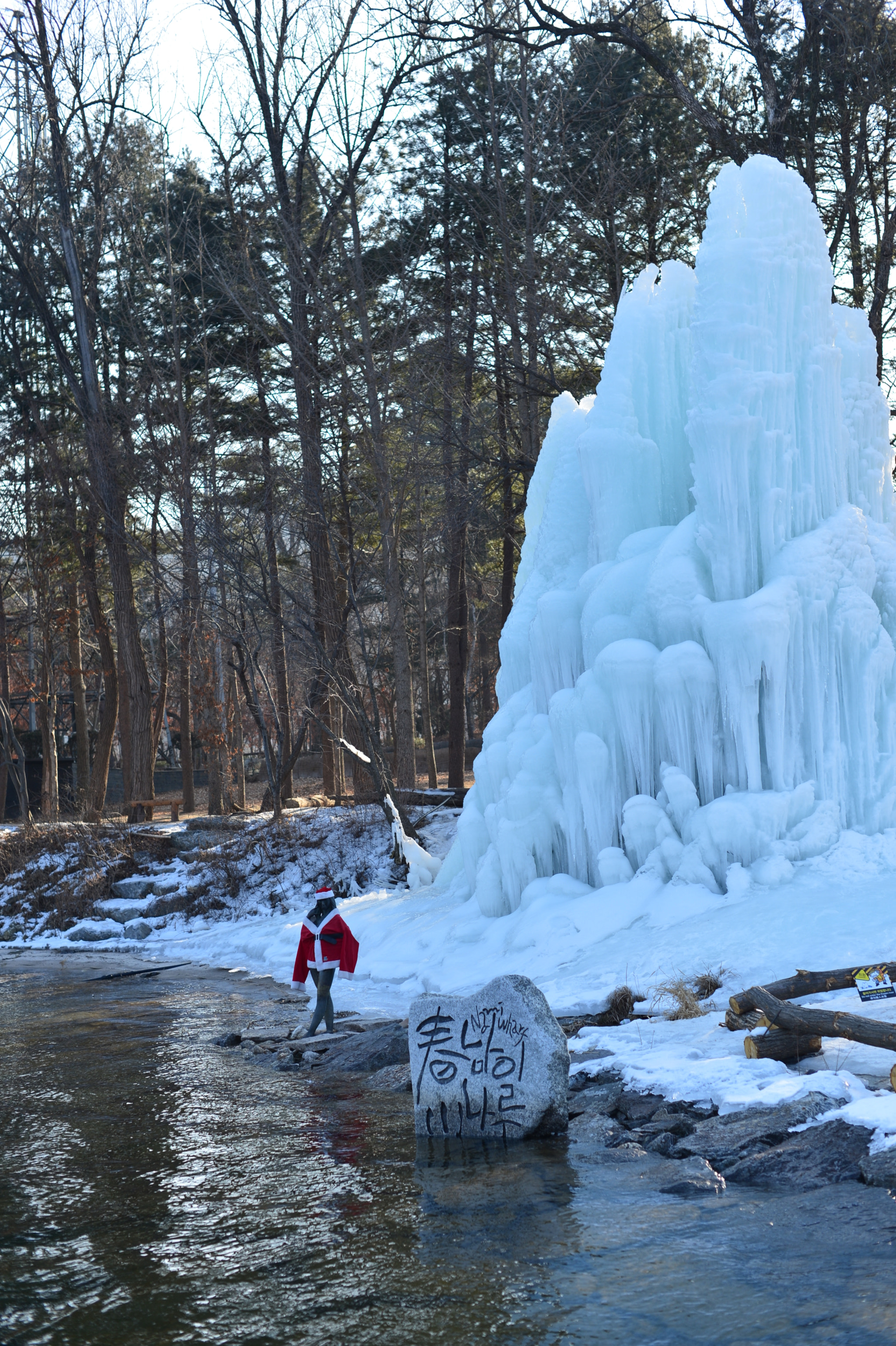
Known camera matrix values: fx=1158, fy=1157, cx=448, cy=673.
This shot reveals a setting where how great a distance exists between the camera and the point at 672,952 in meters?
10.1

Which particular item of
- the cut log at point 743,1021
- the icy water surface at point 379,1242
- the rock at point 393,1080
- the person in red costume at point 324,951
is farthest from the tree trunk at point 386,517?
the icy water surface at point 379,1242

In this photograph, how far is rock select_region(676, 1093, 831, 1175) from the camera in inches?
239

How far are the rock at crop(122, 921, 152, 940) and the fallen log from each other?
13.1 m

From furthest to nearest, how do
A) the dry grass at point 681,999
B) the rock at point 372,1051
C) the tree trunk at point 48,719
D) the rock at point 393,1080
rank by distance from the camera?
the tree trunk at point 48,719 → the rock at point 372,1051 → the dry grass at point 681,999 → the rock at point 393,1080

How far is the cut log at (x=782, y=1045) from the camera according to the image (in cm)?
719

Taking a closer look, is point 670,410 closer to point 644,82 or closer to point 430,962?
point 430,962

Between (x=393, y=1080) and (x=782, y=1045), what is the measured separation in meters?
2.86

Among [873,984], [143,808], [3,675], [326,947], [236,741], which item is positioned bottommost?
[326,947]

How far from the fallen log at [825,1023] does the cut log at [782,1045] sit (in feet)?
0.17

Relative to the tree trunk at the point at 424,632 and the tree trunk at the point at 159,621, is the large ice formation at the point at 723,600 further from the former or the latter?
the tree trunk at the point at 159,621

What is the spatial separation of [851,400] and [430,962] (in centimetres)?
757

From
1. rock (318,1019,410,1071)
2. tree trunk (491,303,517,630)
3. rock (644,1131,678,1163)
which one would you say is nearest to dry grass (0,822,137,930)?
tree trunk (491,303,517,630)

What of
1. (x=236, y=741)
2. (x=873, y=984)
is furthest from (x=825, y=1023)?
(x=236, y=741)

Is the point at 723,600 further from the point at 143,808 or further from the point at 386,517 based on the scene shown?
the point at 143,808
